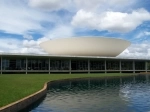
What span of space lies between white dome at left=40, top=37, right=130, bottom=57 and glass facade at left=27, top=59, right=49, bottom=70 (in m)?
4.09

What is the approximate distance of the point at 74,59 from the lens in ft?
151

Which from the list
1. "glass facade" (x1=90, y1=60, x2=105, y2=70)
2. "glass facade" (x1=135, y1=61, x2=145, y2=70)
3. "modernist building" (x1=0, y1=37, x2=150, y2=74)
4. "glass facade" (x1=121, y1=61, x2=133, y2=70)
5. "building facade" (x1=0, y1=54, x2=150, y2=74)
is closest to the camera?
"building facade" (x1=0, y1=54, x2=150, y2=74)

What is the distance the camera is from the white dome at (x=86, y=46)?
45.1 m

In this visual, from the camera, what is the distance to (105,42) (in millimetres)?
45906

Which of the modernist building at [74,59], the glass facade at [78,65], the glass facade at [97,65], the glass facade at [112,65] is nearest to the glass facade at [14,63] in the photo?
the modernist building at [74,59]

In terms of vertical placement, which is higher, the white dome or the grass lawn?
the white dome

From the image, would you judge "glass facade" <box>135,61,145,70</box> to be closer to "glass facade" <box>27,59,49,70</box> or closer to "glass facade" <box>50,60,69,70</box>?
"glass facade" <box>50,60,69,70</box>

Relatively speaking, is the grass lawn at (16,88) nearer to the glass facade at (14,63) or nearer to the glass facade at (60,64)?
the glass facade at (60,64)

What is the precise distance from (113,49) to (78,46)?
7209 millimetres

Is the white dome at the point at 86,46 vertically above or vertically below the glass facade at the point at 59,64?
above

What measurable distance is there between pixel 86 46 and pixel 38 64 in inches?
368

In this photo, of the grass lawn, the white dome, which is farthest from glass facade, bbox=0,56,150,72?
the grass lawn

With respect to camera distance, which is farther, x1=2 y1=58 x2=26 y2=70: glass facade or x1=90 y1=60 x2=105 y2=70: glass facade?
x1=90 y1=60 x2=105 y2=70: glass facade

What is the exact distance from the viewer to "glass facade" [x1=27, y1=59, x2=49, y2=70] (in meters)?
43.1
